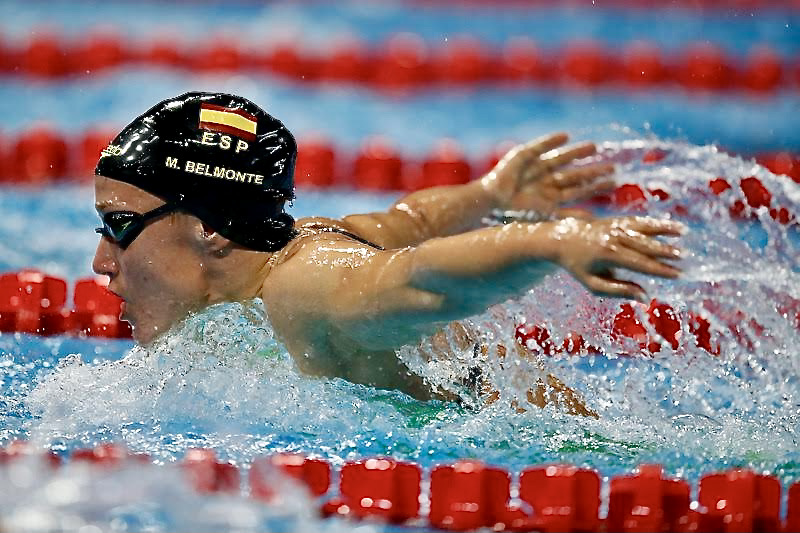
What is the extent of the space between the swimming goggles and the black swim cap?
0.03 m

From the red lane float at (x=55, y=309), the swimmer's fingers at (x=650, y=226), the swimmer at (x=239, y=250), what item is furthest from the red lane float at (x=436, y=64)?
the swimmer's fingers at (x=650, y=226)

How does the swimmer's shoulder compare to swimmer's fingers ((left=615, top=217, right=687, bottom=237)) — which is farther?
the swimmer's shoulder

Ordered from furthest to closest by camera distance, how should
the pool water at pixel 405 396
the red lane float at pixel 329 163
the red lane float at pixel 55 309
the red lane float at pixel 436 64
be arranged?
the red lane float at pixel 436 64
the red lane float at pixel 329 163
the red lane float at pixel 55 309
the pool water at pixel 405 396

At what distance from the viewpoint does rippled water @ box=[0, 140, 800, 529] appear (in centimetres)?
235

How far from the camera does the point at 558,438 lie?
7.88ft

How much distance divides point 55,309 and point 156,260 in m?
1.05

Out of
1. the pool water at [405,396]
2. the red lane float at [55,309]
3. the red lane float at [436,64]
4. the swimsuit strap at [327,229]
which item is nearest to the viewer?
the pool water at [405,396]

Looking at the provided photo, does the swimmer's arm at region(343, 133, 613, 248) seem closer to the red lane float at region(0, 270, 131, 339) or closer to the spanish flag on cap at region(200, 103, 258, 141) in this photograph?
the spanish flag on cap at region(200, 103, 258, 141)

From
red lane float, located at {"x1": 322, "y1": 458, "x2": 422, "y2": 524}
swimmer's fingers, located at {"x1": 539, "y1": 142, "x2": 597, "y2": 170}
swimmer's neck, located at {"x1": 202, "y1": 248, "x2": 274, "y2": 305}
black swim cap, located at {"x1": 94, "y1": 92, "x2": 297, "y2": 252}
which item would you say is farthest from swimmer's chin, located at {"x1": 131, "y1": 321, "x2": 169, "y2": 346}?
swimmer's fingers, located at {"x1": 539, "y1": 142, "x2": 597, "y2": 170}

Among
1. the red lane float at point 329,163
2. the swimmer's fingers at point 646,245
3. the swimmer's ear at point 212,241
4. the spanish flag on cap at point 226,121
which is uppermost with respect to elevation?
the red lane float at point 329,163

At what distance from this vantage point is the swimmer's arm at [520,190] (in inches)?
116

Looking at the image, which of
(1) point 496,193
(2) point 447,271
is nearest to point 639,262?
(2) point 447,271

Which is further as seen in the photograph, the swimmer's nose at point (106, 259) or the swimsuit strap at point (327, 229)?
the swimsuit strap at point (327, 229)

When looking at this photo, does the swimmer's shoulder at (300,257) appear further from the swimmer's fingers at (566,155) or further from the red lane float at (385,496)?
the swimmer's fingers at (566,155)
